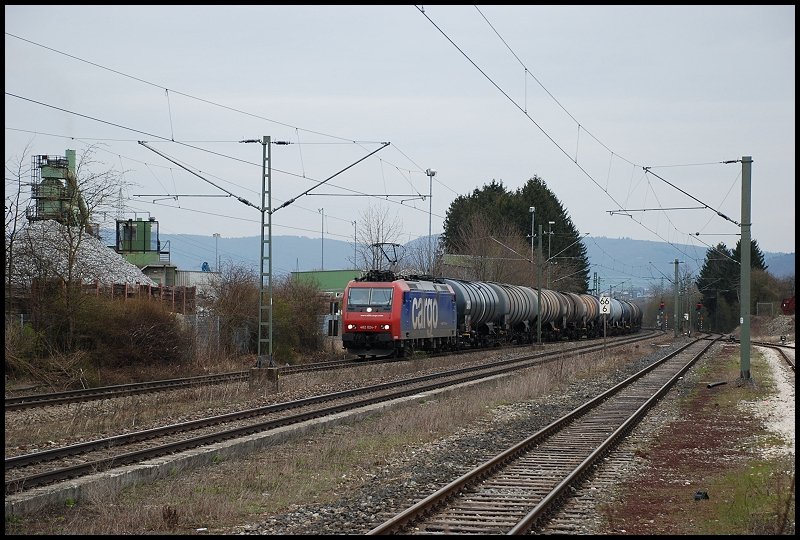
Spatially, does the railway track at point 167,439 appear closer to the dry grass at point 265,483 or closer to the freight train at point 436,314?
the dry grass at point 265,483

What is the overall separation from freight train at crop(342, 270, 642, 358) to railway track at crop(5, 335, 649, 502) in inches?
422

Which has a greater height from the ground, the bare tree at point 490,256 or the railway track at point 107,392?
the bare tree at point 490,256

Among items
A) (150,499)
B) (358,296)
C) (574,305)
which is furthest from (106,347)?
(574,305)

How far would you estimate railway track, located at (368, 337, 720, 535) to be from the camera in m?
10.3

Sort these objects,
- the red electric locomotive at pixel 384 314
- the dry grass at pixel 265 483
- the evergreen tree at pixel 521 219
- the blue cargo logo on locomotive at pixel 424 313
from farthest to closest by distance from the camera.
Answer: the evergreen tree at pixel 521 219, the blue cargo logo on locomotive at pixel 424 313, the red electric locomotive at pixel 384 314, the dry grass at pixel 265 483

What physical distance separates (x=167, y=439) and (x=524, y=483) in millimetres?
6388

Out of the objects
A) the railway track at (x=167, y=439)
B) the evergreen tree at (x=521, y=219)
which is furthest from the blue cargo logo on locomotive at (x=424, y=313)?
the evergreen tree at (x=521, y=219)

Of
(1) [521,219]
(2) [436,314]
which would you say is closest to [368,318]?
(2) [436,314]

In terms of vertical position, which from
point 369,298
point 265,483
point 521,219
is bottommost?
point 265,483

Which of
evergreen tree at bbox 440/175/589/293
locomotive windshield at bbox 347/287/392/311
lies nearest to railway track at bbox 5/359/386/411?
locomotive windshield at bbox 347/287/392/311

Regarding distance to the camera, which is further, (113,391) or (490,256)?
(490,256)

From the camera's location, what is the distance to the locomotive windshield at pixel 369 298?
123ft

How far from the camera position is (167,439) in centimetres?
1617

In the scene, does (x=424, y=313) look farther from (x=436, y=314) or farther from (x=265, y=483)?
(x=265, y=483)
